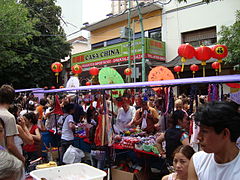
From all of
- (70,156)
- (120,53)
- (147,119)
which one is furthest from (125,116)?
(120,53)

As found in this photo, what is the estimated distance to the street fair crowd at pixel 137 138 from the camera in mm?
1514

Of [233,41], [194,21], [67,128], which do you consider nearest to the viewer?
[67,128]

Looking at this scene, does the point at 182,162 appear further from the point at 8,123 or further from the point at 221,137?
the point at 8,123

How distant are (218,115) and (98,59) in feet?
52.9

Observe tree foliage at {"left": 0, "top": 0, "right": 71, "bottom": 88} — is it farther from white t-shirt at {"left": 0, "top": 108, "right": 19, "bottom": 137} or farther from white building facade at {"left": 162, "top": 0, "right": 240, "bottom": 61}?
white t-shirt at {"left": 0, "top": 108, "right": 19, "bottom": 137}

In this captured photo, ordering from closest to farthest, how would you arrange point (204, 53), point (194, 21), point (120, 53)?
point (204, 53), point (194, 21), point (120, 53)

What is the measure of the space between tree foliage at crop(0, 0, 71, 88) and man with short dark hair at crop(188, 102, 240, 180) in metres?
18.1

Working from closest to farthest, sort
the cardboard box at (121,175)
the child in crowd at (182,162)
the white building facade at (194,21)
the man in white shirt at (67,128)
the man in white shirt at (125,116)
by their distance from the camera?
the child in crowd at (182,162) < the cardboard box at (121,175) < the man in white shirt at (67,128) < the man in white shirt at (125,116) < the white building facade at (194,21)

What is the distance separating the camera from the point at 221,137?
151 cm

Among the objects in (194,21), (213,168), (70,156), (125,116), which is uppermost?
(194,21)

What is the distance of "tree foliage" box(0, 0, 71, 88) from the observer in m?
18.7

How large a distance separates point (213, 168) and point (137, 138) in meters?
4.03

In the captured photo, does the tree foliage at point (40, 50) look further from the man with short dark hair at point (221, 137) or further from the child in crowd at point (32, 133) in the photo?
the man with short dark hair at point (221, 137)

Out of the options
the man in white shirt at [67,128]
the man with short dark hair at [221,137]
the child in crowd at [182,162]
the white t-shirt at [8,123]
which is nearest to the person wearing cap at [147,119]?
the man in white shirt at [67,128]
